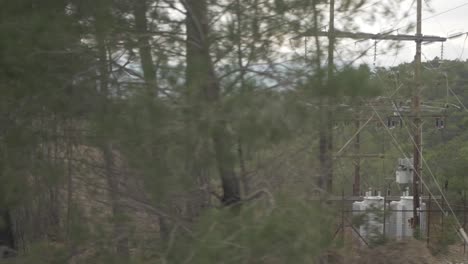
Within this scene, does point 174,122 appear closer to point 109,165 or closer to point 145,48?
point 145,48

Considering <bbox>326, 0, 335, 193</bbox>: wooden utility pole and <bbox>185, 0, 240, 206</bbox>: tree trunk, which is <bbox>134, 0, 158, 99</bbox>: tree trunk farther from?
<bbox>326, 0, 335, 193</bbox>: wooden utility pole

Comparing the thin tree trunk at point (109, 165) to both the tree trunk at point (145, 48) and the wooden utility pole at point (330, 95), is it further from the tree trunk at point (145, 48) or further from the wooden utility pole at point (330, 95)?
the wooden utility pole at point (330, 95)

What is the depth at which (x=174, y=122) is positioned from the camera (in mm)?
4867

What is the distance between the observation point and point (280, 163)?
5504 mm

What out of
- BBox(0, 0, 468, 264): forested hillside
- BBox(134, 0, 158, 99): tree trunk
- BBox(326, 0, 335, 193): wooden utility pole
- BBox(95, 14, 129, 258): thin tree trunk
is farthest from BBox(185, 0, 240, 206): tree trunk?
BBox(326, 0, 335, 193): wooden utility pole

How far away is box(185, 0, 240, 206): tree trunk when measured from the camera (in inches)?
189

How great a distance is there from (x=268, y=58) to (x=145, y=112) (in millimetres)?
1114

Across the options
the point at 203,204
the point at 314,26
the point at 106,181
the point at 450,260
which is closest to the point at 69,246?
the point at 106,181

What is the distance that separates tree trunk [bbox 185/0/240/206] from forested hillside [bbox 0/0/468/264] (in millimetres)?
13

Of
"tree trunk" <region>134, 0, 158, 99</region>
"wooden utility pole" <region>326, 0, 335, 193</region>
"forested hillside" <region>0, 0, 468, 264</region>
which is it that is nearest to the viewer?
"forested hillside" <region>0, 0, 468, 264</region>

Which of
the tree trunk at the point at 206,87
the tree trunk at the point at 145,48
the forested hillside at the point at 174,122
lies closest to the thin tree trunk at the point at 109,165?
the forested hillside at the point at 174,122

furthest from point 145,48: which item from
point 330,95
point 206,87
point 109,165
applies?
point 330,95

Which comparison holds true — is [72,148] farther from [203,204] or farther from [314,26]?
[314,26]

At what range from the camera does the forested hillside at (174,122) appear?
4.75 meters
